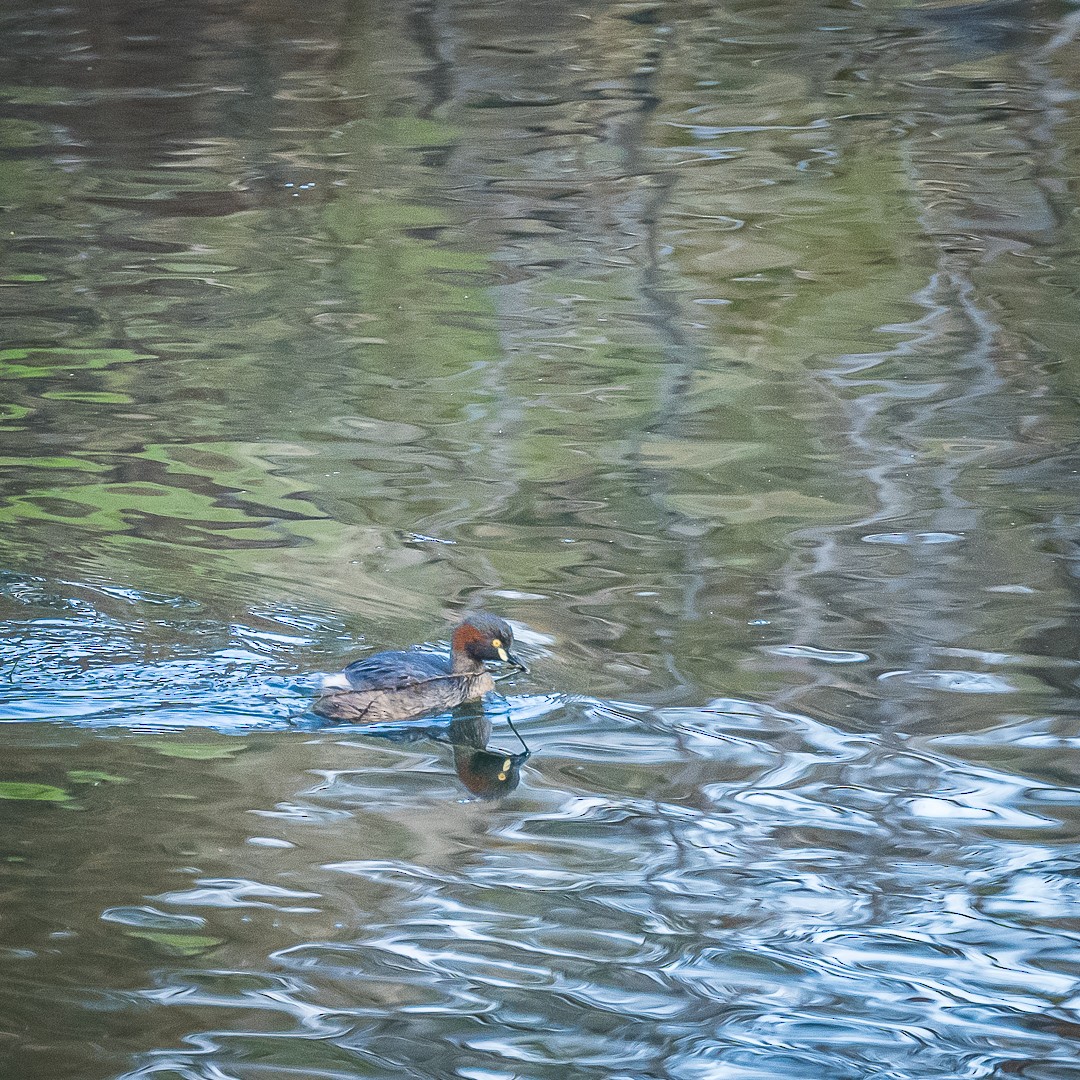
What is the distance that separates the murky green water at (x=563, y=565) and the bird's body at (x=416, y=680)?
9 cm

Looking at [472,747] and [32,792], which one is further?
[472,747]

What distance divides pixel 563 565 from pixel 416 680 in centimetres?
118

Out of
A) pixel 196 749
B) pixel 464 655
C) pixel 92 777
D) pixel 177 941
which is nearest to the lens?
pixel 177 941

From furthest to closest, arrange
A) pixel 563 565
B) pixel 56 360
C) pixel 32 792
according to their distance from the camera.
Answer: pixel 56 360, pixel 563 565, pixel 32 792

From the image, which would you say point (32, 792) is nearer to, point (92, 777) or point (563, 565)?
point (92, 777)

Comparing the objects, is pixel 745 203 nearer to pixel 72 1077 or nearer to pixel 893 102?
pixel 893 102

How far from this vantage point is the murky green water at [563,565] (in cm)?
380

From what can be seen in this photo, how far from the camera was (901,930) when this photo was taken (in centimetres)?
399

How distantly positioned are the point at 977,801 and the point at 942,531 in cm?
206

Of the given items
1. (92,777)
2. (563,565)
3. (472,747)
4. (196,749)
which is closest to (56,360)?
(563,565)

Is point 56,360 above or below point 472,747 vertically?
above

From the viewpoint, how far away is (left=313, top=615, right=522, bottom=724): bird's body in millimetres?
5148

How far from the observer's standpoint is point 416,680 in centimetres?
517

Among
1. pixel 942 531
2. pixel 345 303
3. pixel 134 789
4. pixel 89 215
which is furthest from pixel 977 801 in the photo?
pixel 89 215
